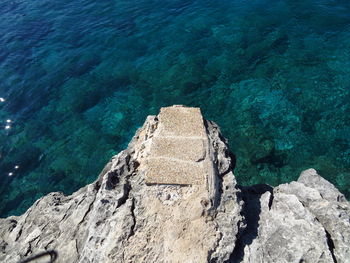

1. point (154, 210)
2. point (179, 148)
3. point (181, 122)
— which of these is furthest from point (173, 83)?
point (154, 210)

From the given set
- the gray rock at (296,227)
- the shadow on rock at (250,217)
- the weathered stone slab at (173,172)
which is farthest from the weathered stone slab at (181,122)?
the gray rock at (296,227)

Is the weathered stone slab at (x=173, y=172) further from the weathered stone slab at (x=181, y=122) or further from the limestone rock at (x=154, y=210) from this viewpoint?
the weathered stone slab at (x=181, y=122)

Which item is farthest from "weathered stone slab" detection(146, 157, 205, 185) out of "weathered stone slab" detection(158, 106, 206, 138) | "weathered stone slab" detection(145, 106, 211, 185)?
"weathered stone slab" detection(158, 106, 206, 138)

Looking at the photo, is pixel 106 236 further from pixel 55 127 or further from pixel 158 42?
pixel 158 42

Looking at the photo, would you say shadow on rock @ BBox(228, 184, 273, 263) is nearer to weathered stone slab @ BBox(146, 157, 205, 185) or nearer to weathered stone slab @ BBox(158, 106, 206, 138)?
weathered stone slab @ BBox(146, 157, 205, 185)

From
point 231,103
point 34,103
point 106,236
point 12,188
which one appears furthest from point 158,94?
point 106,236

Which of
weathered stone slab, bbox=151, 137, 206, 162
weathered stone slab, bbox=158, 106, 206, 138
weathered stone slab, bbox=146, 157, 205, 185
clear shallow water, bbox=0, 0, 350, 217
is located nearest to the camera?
weathered stone slab, bbox=146, 157, 205, 185
